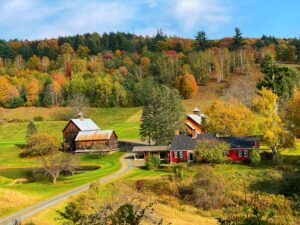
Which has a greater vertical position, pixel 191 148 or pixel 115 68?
pixel 115 68

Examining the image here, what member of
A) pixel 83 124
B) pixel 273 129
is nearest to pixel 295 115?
pixel 273 129

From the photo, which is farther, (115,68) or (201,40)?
(201,40)

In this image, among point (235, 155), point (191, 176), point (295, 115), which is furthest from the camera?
point (235, 155)

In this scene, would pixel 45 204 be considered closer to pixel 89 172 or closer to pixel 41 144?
pixel 89 172

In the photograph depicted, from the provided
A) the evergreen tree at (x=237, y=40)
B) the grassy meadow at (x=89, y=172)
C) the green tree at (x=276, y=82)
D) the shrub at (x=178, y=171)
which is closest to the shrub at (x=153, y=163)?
the grassy meadow at (x=89, y=172)

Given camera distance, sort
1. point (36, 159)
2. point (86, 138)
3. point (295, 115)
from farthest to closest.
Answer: point (86, 138) < point (36, 159) < point (295, 115)

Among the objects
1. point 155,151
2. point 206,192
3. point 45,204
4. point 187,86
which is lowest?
point 206,192

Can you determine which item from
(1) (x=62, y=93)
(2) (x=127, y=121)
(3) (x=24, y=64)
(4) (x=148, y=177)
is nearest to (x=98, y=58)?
(3) (x=24, y=64)
